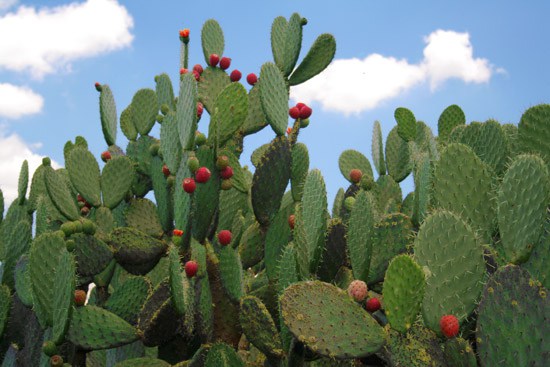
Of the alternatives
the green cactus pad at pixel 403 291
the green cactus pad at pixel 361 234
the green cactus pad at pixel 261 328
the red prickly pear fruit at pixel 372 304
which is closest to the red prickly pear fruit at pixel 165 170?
the green cactus pad at pixel 261 328

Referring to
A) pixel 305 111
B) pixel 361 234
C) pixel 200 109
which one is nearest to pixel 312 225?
pixel 361 234

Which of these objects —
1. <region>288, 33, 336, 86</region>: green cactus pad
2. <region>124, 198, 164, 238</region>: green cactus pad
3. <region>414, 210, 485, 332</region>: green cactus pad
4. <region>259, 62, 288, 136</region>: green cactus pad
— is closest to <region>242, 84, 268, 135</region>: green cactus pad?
<region>288, 33, 336, 86</region>: green cactus pad

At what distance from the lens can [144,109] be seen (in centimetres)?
399

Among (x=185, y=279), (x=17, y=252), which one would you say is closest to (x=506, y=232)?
(x=185, y=279)

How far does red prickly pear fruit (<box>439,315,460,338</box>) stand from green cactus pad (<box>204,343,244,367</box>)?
923 mm

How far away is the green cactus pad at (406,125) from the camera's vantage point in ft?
12.2

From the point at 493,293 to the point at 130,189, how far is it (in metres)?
2.60

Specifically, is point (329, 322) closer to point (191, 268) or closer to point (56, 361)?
point (191, 268)

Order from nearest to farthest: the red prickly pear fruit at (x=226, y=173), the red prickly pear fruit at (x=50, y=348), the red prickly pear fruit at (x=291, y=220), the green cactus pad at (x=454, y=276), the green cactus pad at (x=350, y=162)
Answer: the green cactus pad at (x=454, y=276), the red prickly pear fruit at (x=50, y=348), the red prickly pear fruit at (x=291, y=220), the red prickly pear fruit at (x=226, y=173), the green cactus pad at (x=350, y=162)

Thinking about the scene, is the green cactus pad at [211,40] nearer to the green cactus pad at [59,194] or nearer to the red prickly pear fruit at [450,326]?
the green cactus pad at [59,194]

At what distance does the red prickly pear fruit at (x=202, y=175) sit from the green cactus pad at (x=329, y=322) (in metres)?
Result: 0.84

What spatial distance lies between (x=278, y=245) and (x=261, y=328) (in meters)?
0.55

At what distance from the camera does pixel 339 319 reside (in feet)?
6.52

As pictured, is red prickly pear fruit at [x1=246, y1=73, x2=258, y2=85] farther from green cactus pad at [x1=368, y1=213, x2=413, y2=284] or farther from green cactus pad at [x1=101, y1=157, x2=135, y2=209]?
green cactus pad at [x1=368, y1=213, x2=413, y2=284]
